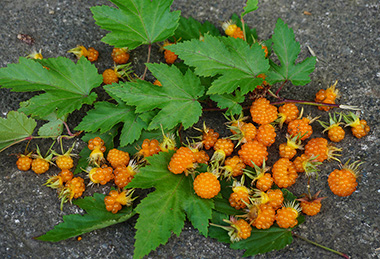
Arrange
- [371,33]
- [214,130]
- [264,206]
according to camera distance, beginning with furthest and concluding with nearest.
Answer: [371,33], [214,130], [264,206]

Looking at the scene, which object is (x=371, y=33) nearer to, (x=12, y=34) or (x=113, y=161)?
(x=113, y=161)

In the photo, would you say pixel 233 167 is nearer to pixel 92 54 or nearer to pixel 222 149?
pixel 222 149

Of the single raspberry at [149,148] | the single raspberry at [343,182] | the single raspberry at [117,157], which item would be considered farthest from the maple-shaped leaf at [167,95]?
the single raspberry at [343,182]

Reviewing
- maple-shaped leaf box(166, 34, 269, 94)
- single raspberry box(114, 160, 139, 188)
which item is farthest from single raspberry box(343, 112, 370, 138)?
single raspberry box(114, 160, 139, 188)

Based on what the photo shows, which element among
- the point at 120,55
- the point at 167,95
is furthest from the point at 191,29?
the point at 167,95

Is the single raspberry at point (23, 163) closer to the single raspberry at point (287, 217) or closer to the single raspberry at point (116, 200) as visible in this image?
the single raspberry at point (116, 200)

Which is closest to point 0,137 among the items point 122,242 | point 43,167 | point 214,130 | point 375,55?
point 43,167
